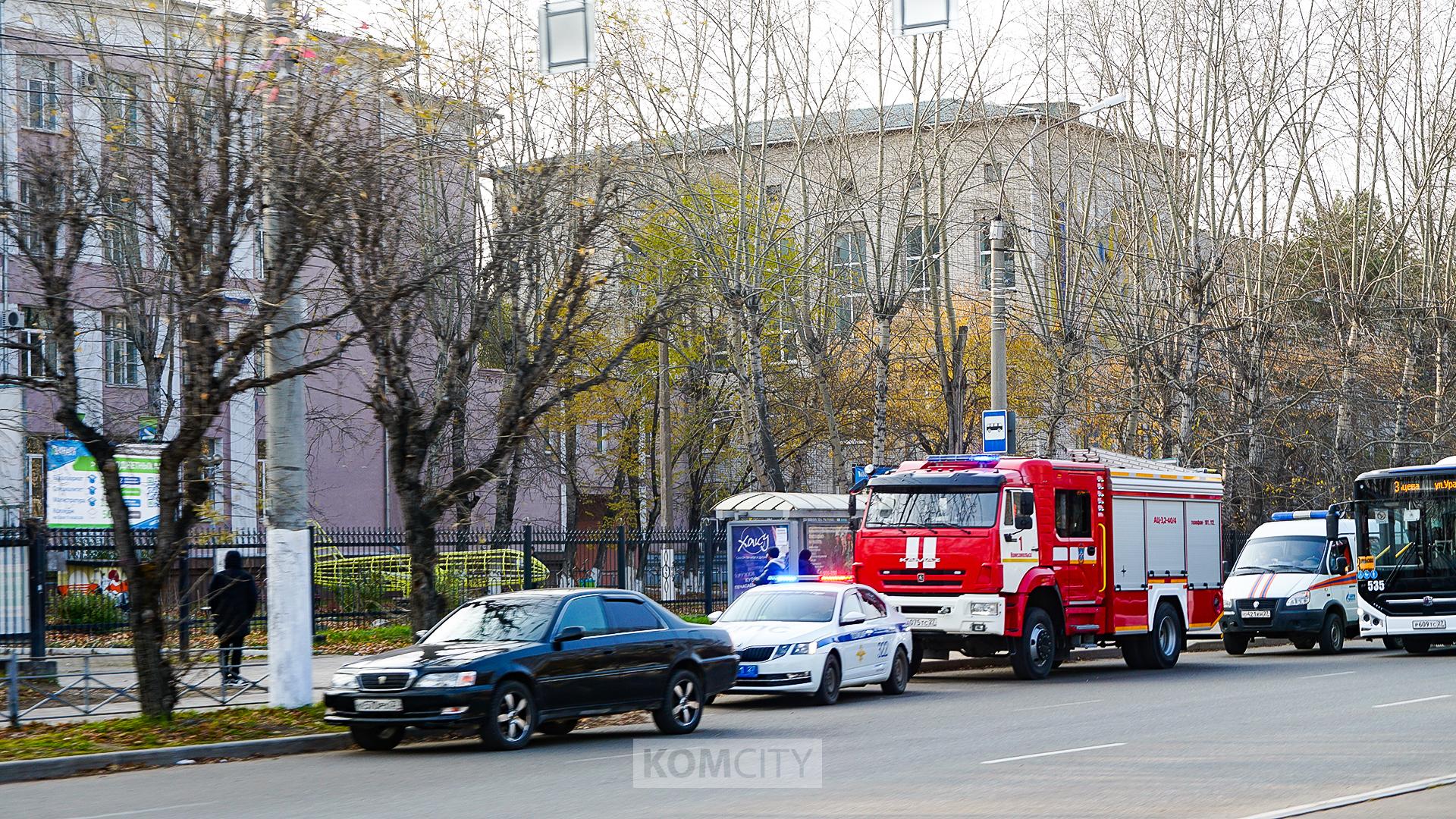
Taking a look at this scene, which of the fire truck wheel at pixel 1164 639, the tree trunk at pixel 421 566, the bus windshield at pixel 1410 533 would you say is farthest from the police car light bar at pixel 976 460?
the bus windshield at pixel 1410 533

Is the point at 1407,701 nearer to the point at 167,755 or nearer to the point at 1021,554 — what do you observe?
the point at 1021,554

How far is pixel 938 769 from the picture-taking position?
1255 cm

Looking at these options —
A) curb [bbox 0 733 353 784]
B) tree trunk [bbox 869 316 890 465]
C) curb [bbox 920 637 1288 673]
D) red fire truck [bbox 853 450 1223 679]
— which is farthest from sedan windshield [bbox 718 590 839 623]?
tree trunk [bbox 869 316 890 465]

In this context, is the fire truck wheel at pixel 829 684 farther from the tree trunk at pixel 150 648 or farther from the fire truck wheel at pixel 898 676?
the tree trunk at pixel 150 648

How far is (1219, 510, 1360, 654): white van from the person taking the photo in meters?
28.9

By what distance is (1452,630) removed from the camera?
26.7 meters

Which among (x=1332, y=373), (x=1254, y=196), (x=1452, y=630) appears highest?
(x=1254, y=196)

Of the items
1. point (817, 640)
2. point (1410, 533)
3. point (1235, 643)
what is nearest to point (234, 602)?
point (817, 640)

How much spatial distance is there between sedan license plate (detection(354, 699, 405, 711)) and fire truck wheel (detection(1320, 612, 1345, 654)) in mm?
20498

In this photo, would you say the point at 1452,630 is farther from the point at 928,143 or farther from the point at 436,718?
the point at 436,718

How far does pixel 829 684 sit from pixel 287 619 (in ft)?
21.3

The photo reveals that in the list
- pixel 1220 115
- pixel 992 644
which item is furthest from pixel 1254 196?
pixel 992 644

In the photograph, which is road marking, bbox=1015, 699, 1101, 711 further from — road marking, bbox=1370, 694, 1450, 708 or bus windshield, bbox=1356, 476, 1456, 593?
bus windshield, bbox=1356, 476, 1456, 593

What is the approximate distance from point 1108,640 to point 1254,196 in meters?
17.1
